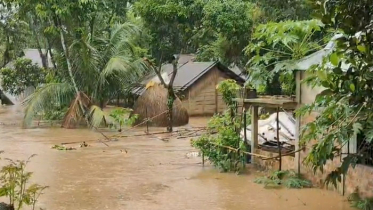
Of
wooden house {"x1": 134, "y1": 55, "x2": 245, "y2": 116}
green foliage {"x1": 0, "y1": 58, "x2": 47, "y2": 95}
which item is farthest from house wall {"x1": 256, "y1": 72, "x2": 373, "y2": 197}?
green foliage {"x1": 0, "y1": 58, "x2": 47, "y2": 95}

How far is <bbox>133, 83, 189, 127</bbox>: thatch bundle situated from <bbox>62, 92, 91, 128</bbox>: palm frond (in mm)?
2140

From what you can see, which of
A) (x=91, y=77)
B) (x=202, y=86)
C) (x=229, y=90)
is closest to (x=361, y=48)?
(x=229, y=90)

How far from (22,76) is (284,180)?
22.9 metres

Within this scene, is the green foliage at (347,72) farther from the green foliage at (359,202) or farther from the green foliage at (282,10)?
the green foliage at (282,10)

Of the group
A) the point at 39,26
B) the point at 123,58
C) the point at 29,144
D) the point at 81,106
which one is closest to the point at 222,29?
the point at 123,58

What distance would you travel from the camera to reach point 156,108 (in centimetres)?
2136

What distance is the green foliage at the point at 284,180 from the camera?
34.0ft

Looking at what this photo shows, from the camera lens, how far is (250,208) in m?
9.18

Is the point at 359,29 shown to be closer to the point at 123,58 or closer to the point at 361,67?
the point at 361,67

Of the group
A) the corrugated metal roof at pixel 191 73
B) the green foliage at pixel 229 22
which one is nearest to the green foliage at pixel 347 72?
the green foliage at pixel 229 22

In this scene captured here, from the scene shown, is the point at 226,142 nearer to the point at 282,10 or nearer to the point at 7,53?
the point at 282,10

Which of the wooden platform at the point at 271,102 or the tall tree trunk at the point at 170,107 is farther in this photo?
the tall tree trunk at the point at 170,107

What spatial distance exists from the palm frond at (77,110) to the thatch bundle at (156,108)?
2140 mm

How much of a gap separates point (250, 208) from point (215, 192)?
1.28 metres
